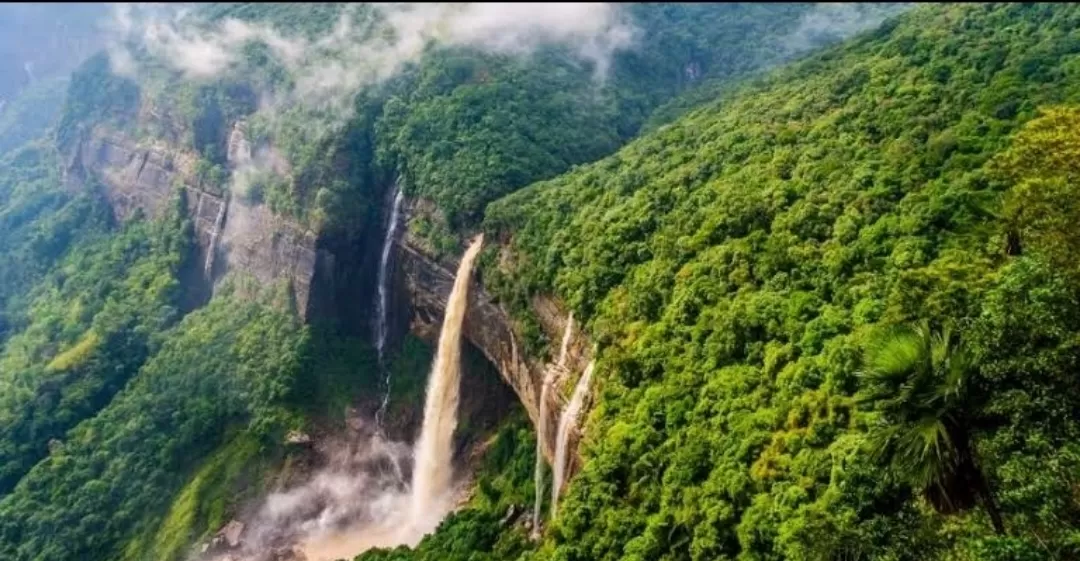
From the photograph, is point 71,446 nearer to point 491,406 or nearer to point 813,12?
point 491,406

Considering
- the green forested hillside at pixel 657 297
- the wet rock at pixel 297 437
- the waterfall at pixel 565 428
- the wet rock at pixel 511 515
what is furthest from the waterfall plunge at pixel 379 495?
the waterfall at pixel 565 428

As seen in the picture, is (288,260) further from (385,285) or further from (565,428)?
(565,428)

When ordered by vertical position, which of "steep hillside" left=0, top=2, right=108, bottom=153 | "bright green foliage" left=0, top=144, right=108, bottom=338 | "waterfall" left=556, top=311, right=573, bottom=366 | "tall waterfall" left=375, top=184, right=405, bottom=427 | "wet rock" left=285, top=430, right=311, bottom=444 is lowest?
"wet rock" left=285, top=430, right=311, bottom=444

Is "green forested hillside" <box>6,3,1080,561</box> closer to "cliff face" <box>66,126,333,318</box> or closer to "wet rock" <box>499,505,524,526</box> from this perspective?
"wet rock" <box>499,505,524,526</box>

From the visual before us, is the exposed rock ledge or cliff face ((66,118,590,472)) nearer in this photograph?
the exposed rock ledge

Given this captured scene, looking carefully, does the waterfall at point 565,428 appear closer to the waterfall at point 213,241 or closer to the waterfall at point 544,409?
the waterfall at point 544,409

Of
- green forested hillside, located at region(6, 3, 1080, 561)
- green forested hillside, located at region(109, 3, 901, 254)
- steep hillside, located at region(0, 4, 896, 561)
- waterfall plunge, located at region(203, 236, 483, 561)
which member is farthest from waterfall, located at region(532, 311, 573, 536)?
green forested hillside, located at region(109, 3, 901, 254)

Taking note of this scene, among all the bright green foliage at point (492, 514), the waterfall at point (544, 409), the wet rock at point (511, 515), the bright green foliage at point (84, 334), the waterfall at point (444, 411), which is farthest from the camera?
the bright green foliage at point (84, 334)
